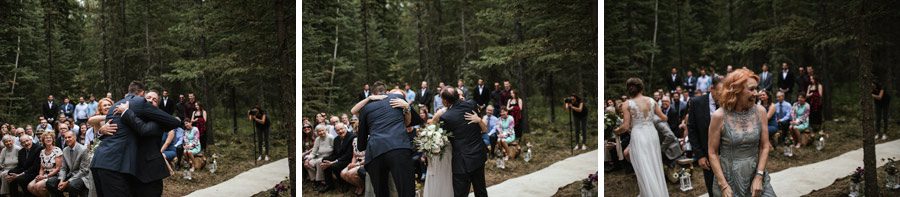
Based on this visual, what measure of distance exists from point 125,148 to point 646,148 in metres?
3.23

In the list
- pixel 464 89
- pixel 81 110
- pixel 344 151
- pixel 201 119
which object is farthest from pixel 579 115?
pixel 81 110

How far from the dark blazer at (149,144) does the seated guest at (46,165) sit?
7.21 ft

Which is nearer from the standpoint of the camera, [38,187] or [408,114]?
[408,114]

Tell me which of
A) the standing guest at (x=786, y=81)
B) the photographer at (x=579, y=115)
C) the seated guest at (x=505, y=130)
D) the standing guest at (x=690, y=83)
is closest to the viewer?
the photographer at (x=579, y=115)

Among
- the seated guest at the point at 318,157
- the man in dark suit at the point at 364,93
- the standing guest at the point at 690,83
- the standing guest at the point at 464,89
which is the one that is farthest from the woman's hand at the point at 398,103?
the standing guest at the point at 690,83

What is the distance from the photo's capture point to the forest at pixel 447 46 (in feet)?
18.2

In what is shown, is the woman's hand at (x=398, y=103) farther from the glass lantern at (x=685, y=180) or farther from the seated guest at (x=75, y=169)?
the glass lantern at (x=685, y=180)

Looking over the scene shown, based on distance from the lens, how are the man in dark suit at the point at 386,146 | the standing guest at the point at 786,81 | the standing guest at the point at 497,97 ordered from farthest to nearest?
the standing guest at the point at 786,81 → the standing guest at the point at 497,97 → the man in dark suit at the point at 386,146

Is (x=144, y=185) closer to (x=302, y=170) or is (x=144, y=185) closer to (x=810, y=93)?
(x=302, y=170)

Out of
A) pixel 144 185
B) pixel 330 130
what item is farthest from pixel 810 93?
pixel 144 185

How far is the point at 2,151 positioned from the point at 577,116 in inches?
199

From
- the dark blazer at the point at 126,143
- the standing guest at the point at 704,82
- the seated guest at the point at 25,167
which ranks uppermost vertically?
the standing guest at the point at 704,82

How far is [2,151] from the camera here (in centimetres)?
614

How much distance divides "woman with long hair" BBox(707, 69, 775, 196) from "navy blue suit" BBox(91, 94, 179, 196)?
2819mm
